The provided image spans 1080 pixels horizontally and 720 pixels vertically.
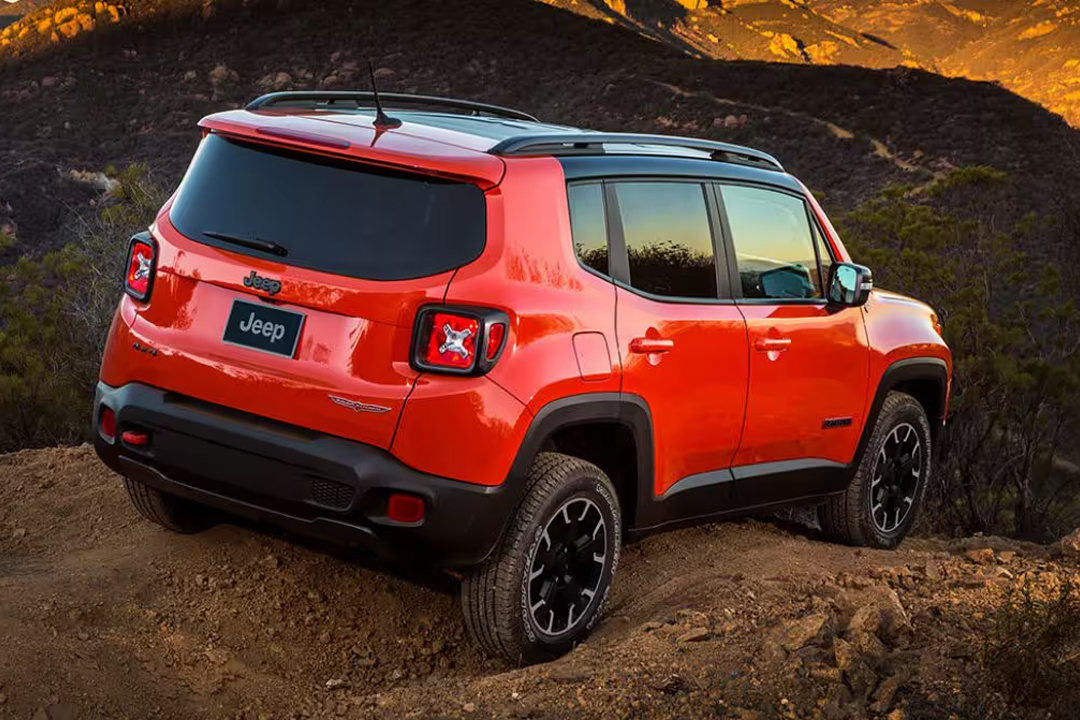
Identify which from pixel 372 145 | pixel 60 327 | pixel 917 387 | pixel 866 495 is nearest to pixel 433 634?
pixel 372 145

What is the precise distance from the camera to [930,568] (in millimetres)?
5391

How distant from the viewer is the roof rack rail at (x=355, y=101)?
15.6 ft

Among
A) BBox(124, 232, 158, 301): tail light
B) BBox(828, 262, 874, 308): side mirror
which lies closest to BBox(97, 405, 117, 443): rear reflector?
BBox(124, 232, 158, 301): tail light

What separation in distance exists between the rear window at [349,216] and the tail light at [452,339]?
15 cm

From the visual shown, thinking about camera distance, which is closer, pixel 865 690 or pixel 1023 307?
pixel 865 690

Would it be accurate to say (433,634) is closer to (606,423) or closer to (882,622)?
(606,423)

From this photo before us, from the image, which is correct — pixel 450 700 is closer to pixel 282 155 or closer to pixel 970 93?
pixel 282 155

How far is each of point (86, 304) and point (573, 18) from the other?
4924 centimetres

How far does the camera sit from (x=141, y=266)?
14.4ft

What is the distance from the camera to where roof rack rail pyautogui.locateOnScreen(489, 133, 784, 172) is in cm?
412

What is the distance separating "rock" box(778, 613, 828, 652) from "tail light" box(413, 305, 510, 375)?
1.38 m

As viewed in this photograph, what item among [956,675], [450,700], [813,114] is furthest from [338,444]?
[813,114]

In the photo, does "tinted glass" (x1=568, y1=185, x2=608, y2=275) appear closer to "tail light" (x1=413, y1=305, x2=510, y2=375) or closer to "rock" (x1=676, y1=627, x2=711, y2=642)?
"tail light" (x1=413, y1=305, x2=510, y2=375)

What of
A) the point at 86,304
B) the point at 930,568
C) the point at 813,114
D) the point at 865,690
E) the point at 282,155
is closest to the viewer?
the point at 865,690
